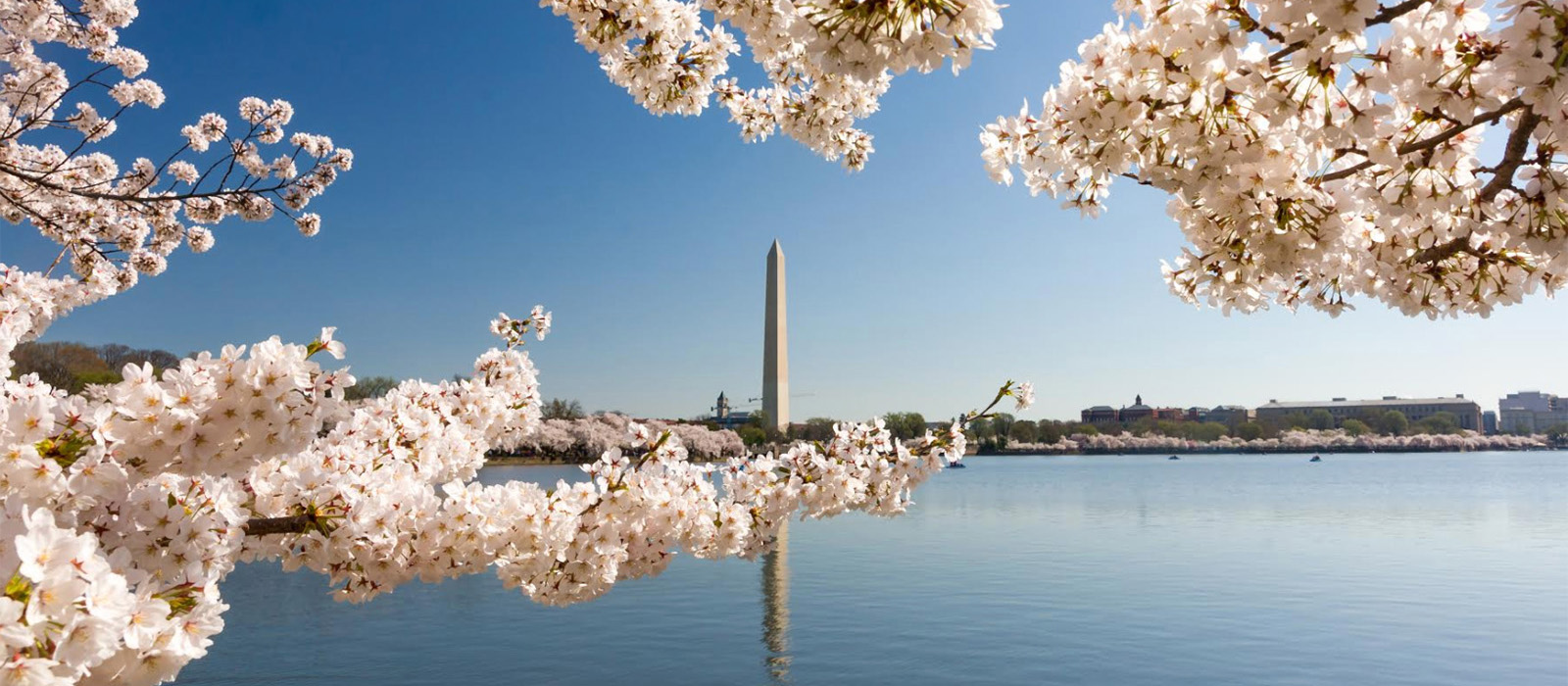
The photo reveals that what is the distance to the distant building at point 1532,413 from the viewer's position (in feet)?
433

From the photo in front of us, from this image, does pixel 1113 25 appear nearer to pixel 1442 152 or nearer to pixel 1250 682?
→ pixel 1442 152

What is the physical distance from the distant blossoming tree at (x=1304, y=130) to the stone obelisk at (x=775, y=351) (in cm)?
3490

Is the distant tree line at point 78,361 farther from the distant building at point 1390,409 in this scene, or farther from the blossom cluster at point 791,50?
the distant building at point 1390,409

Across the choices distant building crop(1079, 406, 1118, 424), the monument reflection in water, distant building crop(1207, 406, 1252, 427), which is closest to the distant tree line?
the monument reflection in water

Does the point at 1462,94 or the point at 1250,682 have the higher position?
the point at 1462,94

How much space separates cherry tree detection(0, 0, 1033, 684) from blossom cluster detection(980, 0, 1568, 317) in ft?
3.12

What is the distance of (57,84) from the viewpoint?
26.0 ft

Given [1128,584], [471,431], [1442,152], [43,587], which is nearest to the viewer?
[43,587]

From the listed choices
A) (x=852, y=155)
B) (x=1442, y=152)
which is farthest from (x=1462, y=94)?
(x=852, y=155)

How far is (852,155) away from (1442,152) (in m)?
3.94

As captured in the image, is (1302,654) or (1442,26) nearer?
(1442,26)

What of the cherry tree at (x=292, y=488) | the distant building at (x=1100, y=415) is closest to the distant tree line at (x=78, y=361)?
the cherry tree at (x=292, y=488)

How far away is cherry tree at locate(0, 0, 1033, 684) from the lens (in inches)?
64.5

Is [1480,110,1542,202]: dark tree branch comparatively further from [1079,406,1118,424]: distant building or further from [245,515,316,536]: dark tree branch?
[1079,406,1118,424]: distant building
